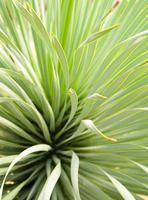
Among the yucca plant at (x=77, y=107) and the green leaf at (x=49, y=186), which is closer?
the green leaf at (x=49, y=186)

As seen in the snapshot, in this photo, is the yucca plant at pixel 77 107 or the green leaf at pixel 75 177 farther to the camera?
the yucca plant at pixel 77 107

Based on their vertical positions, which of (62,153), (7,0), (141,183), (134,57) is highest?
(7,0)

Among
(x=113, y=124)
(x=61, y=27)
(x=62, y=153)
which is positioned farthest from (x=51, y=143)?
(x=61, y=27)

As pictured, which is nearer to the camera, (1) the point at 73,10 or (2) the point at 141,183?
(2) the point at 141,183

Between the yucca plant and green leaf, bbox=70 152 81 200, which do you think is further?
the yucca plant

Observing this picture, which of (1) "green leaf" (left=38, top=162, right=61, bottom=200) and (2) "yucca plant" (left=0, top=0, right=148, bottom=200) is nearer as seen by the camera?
(1) "green leaf" (left=38, top=162, right=61, bottom=200)

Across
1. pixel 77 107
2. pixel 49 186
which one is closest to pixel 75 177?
pixel 49 186

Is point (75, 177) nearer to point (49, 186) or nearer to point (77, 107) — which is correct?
point (49, 186)

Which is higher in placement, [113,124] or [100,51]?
[100,51]

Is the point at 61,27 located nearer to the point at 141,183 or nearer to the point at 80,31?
the point at 80,31
